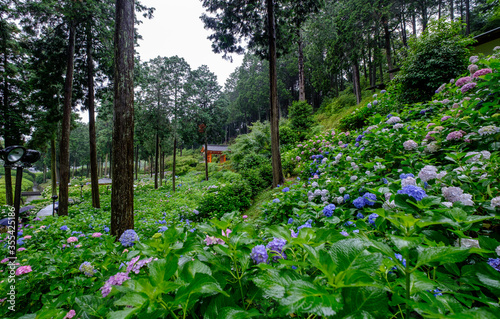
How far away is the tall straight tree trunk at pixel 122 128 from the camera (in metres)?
3.45

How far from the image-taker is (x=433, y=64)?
5945mm

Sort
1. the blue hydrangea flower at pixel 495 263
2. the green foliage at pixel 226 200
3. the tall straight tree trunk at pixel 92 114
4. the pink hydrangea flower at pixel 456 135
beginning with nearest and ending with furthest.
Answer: the blue hydrangea flower at pixel 495 263 < the pink hydrangea flower at pixel 456 135 < the green foliage at pixel 226 200 < the tall straight tree trunk at pixel 92 114

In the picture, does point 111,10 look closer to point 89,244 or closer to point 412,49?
point 89,244

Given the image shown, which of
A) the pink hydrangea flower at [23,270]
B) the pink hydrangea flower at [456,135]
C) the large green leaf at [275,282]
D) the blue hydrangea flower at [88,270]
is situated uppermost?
the pink hydrangea flower at [456,135]

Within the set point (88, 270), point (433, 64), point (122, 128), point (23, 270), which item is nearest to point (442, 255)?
point (88, 270)

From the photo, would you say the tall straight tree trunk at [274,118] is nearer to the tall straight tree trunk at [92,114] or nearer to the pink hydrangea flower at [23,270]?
the pink hydrangea flower at [23,270]

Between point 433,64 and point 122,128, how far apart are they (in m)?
8.39

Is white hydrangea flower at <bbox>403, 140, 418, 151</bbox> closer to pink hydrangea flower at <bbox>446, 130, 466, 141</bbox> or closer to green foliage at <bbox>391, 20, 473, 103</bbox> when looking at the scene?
pink hydrangea flower at <bbox>446, 130, 466, 141</bbox>

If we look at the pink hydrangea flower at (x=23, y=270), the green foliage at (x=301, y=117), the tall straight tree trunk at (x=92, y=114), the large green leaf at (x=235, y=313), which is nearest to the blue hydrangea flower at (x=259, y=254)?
the large green leaf at (x=235, y=313)

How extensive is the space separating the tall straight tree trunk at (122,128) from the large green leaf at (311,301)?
3.76 metres

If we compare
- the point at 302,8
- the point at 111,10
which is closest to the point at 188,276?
the point at 302,8

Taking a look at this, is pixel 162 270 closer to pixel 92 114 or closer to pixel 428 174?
pixel 428 174

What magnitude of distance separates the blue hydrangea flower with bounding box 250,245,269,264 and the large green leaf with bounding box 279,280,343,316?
33 centimetres

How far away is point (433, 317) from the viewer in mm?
380
